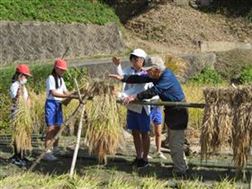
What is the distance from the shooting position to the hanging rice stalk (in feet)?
31.9

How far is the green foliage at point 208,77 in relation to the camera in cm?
2054

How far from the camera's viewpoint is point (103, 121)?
9.24 metres

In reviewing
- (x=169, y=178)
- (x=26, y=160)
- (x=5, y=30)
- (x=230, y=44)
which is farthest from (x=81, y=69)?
(x=230, y=44)

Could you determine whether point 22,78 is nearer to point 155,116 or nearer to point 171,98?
point 155,116

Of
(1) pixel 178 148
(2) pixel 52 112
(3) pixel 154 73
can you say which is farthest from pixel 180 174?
(2) pixel 52 112

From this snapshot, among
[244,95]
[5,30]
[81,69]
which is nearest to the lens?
[244,95]

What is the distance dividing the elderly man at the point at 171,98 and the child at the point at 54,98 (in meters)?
1.09

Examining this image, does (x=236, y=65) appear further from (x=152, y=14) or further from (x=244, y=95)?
(x=244, y=95)

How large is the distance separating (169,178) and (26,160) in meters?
2.21

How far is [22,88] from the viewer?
32.4 ft

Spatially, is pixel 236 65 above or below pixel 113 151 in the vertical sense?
above

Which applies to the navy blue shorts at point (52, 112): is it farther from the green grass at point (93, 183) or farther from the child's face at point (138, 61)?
the child's face at point (138, 61)

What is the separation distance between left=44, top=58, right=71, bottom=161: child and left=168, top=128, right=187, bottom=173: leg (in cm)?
158

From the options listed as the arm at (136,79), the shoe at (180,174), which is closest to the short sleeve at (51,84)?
the arm at (136,79)
